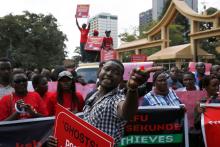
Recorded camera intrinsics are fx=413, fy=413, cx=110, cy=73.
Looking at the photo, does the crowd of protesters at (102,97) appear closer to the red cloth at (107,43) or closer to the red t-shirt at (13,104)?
the red t-shirt at (13,104)

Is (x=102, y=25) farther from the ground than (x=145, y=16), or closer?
closer

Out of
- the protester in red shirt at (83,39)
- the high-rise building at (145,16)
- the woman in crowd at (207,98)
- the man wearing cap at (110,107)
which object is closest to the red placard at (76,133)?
the man wearing cap at (110,107)

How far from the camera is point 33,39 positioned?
4647 cm

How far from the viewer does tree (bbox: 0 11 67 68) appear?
4612 cm

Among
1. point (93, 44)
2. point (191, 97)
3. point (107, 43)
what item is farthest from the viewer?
point (107, 43)

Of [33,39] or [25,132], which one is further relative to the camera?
[33,39]

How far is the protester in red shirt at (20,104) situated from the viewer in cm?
405

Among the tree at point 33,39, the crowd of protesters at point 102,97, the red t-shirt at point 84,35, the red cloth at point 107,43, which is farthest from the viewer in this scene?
the tree at point 33,39

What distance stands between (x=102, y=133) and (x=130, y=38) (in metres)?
57.9

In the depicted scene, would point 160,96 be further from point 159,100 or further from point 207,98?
point 207,98

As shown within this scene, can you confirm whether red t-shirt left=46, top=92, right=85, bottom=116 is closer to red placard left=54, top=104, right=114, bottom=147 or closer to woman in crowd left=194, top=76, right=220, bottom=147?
woman in crowd left=194, top=76, right=220, bottom=147

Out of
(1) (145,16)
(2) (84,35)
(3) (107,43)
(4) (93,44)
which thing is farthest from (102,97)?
(1) (145,16)

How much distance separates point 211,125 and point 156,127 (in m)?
0.63

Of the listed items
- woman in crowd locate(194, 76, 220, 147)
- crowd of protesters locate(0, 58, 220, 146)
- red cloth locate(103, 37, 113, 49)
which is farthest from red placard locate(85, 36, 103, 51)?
woman in crowd locate(194, 76, 220, 147)
